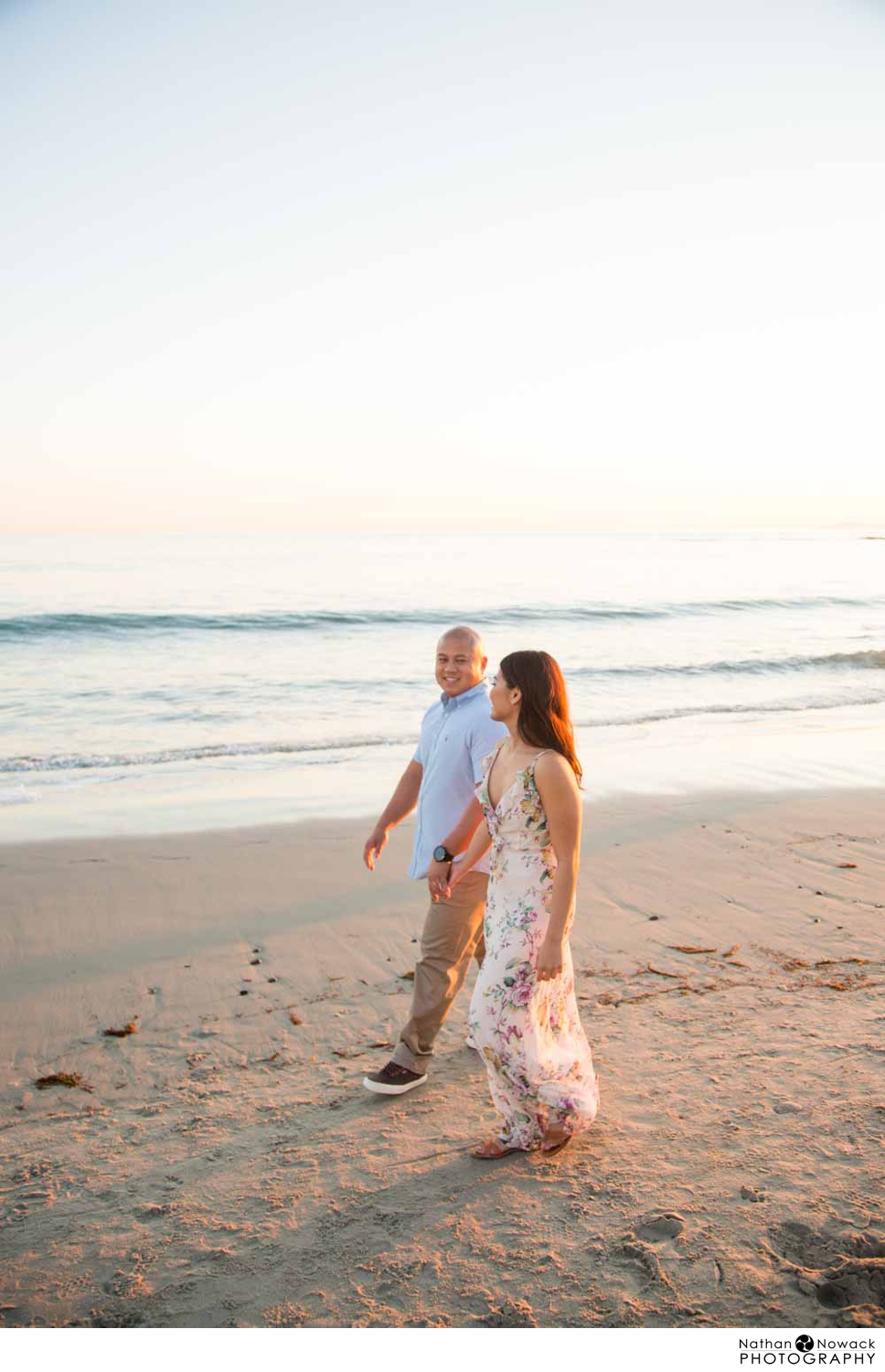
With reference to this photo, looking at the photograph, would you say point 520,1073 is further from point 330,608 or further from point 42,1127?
point 330,608

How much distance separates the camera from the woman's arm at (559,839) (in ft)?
11.4

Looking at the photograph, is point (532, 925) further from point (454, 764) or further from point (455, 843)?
point (454, 764)

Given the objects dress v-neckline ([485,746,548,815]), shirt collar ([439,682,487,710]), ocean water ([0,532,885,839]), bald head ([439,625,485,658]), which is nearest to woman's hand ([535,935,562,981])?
dress v-neckline ([485,746,548,815])

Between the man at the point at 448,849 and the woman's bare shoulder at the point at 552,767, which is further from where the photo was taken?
the man at the point at 448,849

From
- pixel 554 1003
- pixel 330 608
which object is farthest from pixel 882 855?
pixel 330 608

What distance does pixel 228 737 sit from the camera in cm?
1334

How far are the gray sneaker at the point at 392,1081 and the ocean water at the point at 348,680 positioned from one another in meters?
4.85

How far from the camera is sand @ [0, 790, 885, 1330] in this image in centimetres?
287

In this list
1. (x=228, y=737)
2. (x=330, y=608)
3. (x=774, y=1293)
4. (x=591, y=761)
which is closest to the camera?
(x=774, y=1293)

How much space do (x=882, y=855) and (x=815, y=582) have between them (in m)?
38.6

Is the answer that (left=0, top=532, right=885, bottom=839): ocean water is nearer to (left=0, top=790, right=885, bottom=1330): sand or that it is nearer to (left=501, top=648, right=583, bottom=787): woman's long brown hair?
(left=0, top=790, right=885, bottom=1330): sand

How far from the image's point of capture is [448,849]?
13.5ft

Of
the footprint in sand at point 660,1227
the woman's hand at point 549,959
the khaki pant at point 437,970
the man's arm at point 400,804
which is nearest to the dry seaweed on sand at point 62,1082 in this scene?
the khaki pant at point 437,970

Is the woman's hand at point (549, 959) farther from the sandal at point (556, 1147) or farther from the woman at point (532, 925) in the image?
the sandal at point (556, 1147)
